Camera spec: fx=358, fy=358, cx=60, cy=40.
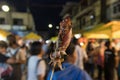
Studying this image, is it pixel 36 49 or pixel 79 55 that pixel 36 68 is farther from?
pixel 79 55

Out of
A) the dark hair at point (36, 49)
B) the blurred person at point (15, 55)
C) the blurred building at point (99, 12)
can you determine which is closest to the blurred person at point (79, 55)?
the blurred person at point (15, 55)

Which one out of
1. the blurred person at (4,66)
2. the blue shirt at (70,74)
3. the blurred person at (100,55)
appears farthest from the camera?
the blurred person at (100,55)

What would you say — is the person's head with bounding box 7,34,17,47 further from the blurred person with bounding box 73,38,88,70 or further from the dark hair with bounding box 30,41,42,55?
the blurred person with bounding box 73,38,88,70

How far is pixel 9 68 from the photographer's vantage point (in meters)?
5.97

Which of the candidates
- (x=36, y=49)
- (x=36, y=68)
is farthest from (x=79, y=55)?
(x=36, y=68)

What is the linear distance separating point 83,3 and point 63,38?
43.0m

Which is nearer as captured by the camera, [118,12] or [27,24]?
[118,12]

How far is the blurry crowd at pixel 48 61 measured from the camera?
3.29 m

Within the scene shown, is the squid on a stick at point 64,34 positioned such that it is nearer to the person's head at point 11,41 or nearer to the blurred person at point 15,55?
the blurred person at point 15,55

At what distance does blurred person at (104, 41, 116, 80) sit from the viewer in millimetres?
12375

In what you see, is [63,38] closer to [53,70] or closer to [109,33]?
[53,70]

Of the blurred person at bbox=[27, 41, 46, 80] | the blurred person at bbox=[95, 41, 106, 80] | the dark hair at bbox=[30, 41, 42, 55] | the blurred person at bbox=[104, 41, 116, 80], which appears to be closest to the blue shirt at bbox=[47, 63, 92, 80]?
the blurred person at bbox=[27, 41, 46, 80]

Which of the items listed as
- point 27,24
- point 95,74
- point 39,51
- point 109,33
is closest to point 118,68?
point 109,33

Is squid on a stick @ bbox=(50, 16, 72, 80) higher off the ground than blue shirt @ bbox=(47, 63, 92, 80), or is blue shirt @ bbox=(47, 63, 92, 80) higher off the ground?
squid on a stick @ bbox=(50, 16, 72, 80)
